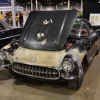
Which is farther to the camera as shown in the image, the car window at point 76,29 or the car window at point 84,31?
the car window at point 84,31

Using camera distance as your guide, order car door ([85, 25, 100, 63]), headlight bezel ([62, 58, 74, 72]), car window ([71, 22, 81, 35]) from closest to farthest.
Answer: headlight bezel ([62, 58, 74, 72]) → car door ([85, 25, 100, 63]) → car window ([71, 22, 81, 35])

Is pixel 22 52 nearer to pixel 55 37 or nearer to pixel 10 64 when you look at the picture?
pixel 10 64

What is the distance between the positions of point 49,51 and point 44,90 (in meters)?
0.86

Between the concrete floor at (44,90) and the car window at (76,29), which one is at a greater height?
the car window at (76,29)

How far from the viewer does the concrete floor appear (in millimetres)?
3221

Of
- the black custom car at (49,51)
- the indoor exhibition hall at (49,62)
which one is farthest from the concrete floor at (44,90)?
the black custom car at (49,51)

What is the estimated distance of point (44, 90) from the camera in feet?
11.5

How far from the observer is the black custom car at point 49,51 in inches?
122

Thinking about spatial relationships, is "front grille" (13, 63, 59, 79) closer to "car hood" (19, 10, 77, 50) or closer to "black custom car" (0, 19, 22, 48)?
"car hood" (19, 10, 77, 50)

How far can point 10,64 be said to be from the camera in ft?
12.0

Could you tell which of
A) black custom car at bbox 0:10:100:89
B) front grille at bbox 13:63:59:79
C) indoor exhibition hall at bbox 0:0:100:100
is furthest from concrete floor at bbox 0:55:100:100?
front grille at bbox 13:63:59:79

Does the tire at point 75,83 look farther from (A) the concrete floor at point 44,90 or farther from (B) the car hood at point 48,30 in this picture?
(B) the car hood at point 48,30

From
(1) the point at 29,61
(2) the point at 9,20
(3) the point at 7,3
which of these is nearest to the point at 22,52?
(1) the point at 29,61

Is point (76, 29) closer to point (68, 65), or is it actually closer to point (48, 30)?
point (48, 30)
